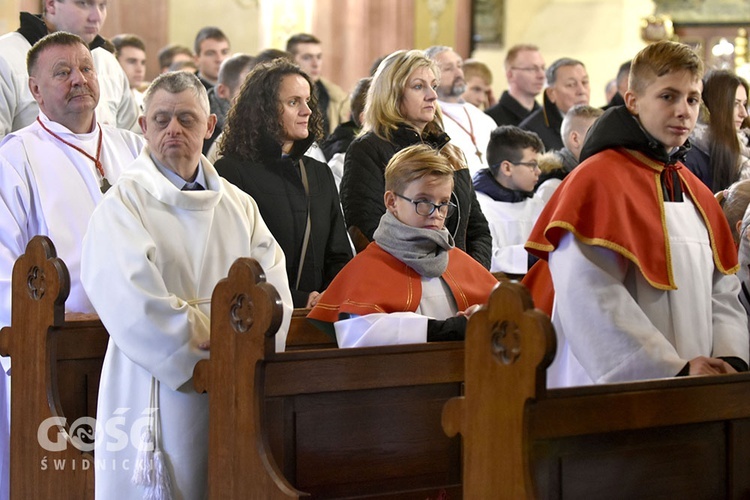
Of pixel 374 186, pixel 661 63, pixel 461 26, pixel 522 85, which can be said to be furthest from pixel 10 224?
pixel 461 26

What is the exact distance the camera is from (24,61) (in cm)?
574

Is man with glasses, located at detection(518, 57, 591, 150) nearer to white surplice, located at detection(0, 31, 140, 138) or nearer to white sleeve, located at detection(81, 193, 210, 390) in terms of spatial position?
white surplice, located at detection(0, 31, 140, 138)

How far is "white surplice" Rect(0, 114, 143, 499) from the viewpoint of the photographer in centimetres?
477

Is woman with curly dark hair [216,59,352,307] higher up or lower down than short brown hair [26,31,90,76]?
lower down

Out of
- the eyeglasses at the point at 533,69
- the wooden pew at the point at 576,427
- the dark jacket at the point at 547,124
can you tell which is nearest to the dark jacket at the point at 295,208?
the wooden pew at the point at 576,427

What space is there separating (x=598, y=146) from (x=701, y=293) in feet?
1.81

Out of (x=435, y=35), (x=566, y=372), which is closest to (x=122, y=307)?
(x=566, y=372)

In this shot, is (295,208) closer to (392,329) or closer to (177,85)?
(177,85)

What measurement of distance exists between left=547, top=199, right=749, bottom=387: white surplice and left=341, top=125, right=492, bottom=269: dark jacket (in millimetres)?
1330

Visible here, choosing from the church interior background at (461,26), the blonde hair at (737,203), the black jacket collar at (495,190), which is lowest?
the blonde hair at (737,203)

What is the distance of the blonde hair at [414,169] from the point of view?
13.5ft

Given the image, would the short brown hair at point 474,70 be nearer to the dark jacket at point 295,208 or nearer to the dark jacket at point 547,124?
the dark jacket at point 547,124

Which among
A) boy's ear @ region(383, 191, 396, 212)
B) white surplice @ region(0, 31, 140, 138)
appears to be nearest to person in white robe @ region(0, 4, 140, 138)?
A: white surplice @ region(0, 31, 140, 138)

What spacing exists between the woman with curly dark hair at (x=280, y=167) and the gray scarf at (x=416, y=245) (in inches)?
32.4
